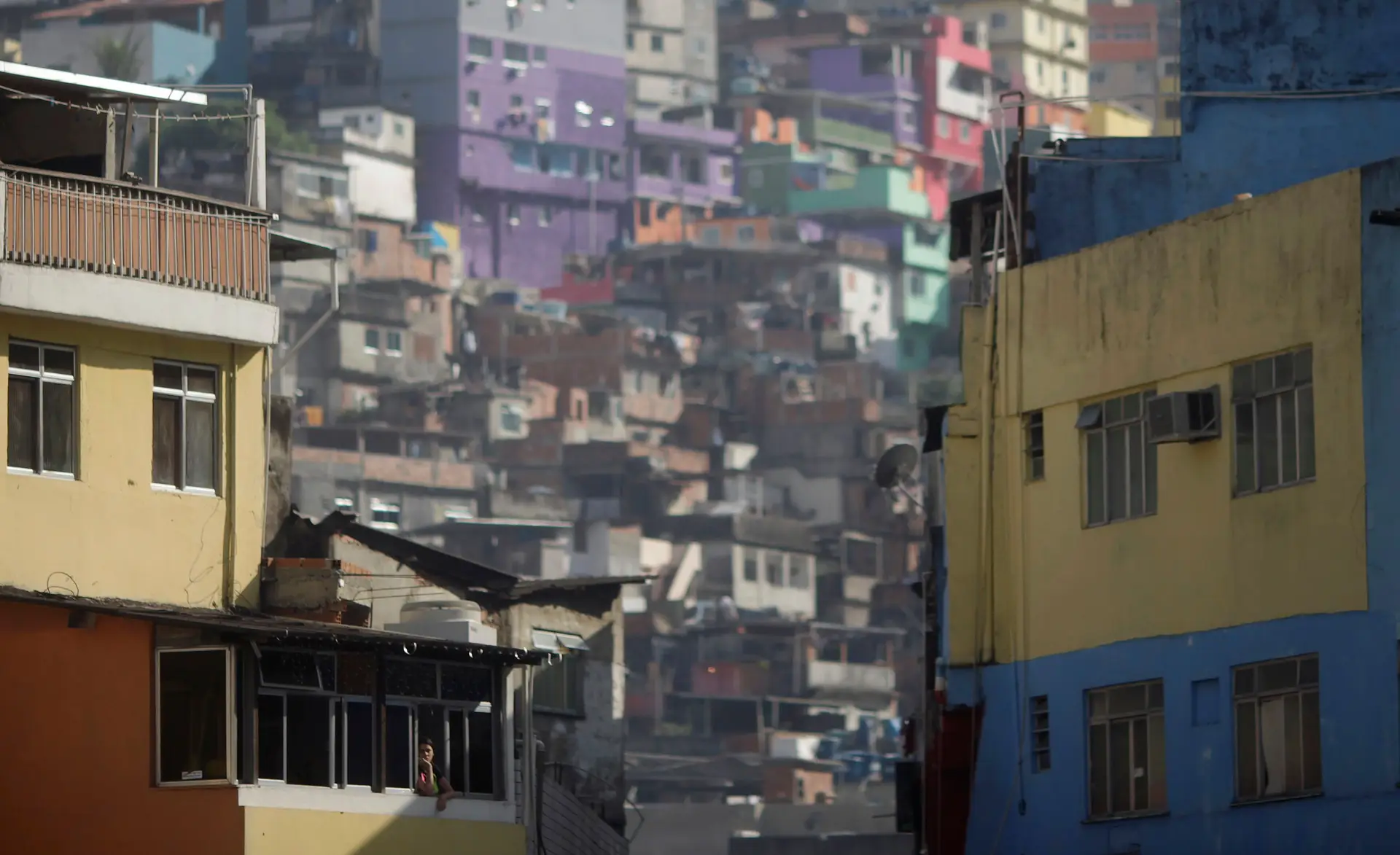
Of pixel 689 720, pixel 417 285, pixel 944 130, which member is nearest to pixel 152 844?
pixel 689 720

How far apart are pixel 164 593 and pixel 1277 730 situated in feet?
33.7

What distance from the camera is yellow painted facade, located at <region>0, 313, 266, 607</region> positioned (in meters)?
26.8

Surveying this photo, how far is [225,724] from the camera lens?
25.6m

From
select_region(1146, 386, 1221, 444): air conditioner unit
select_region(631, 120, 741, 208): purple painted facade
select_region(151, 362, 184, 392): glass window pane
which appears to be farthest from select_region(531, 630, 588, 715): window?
select_region(631, 120, 741, 208): purple painted facade

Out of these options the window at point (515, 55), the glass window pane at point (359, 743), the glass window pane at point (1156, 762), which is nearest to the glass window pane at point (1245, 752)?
the glass window pane at point (1156, 762)

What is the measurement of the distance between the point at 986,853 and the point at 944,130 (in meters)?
140

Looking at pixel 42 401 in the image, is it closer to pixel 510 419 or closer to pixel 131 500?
pixel 131 500

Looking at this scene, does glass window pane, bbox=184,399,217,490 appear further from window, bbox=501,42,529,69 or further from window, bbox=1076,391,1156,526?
window, bbox=501,42,529,69

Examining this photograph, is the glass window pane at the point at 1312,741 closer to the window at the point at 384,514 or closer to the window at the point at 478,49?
the window at the point at 384,514

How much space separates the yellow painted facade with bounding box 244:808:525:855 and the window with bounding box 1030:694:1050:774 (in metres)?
4.88

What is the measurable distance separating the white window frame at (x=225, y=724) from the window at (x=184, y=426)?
2841mm

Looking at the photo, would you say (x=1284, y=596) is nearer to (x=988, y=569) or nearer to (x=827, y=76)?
(x=988, y=569)

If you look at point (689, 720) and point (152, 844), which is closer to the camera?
point (152, 844)

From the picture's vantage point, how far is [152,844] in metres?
25.4
